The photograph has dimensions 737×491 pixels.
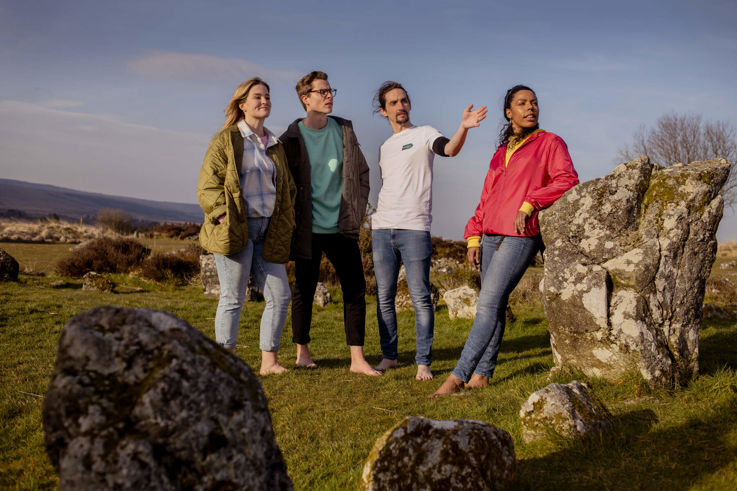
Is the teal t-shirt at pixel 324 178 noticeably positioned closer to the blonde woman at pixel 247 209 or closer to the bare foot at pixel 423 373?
the blonde woman at pixel 247 209

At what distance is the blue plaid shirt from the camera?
534 centimetres

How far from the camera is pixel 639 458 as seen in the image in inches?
132

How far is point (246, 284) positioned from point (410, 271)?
1.63 metres

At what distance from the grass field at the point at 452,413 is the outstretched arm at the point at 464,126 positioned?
2.22m

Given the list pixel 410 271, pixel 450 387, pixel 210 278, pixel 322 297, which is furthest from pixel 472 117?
pixel 210 278

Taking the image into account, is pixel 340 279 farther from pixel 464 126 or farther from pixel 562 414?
pixel 562 414

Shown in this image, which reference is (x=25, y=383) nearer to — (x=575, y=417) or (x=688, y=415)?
(x=575, y=417)

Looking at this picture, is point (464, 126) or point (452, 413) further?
point (464, 126)

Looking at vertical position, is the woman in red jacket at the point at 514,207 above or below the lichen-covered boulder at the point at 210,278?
above

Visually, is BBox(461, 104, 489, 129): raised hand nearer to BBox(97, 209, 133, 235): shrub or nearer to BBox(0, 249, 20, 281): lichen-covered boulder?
BBox(0, 249, 20, 281): lichen-covered boulder

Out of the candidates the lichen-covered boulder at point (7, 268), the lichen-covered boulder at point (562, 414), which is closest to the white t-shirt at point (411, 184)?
the lichen-covered boulder at point (562, 414)

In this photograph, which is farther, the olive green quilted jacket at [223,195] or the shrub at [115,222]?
the shrub at [115,222]

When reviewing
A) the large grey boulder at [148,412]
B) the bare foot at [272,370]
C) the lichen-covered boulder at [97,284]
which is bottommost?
the lichen-covered boulder at [97,284]

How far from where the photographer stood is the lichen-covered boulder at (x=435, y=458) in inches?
103
